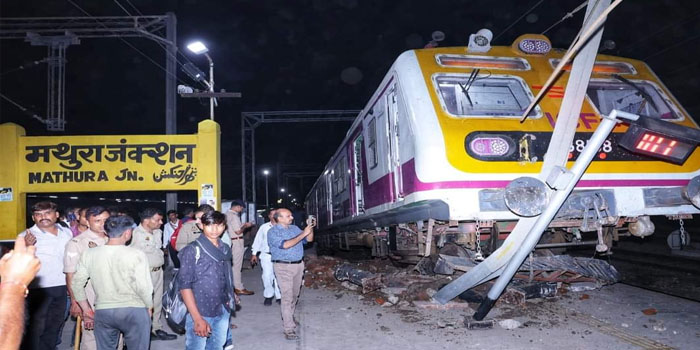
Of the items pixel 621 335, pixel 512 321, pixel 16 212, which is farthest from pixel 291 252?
pixel 16 212

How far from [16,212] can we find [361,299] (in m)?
8.12

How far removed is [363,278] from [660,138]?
5031 millimetres

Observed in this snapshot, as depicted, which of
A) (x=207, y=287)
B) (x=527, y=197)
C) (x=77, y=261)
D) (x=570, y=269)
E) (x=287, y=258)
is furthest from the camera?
(x=570, y=269)

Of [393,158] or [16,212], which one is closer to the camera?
[393,158]

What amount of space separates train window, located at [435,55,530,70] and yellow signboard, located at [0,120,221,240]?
655 centimetres

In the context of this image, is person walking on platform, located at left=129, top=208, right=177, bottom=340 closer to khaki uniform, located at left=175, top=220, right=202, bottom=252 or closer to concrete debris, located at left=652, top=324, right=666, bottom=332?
khaki uniform, located at left=175, top=220, right=202, bottom=252

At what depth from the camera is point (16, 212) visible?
33.3 ft

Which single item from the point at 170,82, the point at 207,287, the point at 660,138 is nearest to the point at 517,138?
the point at 660,138

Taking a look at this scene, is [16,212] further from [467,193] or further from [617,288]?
[617,288]

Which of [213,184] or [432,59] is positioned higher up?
[432,59]

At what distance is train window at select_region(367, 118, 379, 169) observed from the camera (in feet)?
23.3

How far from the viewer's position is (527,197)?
4.39 metres

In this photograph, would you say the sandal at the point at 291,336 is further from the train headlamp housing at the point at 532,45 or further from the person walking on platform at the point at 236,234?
the train headlamp housing at the point at 532,45

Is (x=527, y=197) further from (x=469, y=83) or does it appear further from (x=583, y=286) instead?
(x=583, y=286)
